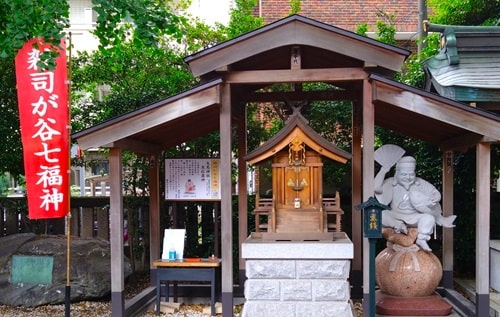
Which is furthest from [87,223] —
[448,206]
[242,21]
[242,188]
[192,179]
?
[448,206]

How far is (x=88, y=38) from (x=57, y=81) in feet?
33.6

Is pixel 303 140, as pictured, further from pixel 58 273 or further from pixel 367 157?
pixel 58 273

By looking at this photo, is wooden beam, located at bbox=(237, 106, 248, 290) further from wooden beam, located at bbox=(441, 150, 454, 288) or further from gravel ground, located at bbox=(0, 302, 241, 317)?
wooden beam, located at bbox=(441, 150, 454, 288)

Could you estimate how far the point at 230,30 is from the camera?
1052 cm

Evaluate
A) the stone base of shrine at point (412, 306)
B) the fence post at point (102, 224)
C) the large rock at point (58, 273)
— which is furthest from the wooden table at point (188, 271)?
the fence post at point (102, 224)

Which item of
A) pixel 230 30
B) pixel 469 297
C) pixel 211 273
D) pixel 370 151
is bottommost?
pixel 469 297

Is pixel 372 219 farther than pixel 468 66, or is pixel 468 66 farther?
pixel 468 66

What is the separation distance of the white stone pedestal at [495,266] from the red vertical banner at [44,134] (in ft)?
22.1

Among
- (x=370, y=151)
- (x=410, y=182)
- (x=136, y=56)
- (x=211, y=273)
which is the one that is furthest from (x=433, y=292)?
(x=136, y=56)

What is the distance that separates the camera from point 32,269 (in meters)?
7.99

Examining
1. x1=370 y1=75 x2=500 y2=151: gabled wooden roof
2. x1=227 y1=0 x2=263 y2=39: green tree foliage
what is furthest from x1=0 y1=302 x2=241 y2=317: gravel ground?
x1=227 y1=0 x2=263 y2=39: green tree foliage

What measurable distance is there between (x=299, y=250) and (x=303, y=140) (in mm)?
1515

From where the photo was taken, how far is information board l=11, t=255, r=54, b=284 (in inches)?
314

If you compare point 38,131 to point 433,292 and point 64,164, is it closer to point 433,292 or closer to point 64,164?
point 64,164
